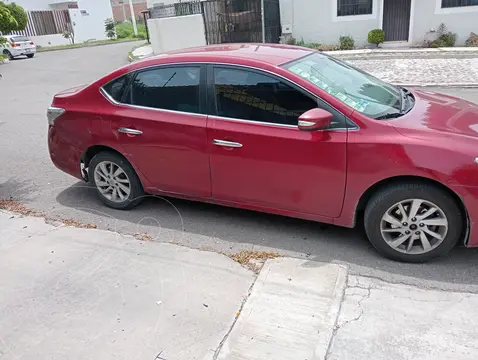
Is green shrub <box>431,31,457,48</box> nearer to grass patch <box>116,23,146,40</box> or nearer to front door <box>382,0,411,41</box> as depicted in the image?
front door <box>382,0,411,41</box>

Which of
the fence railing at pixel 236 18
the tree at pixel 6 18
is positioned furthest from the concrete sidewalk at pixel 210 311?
the fence railing at pixel 236 18

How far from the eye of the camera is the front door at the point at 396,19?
15.7 meters

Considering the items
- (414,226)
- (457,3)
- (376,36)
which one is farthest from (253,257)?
(457,3)

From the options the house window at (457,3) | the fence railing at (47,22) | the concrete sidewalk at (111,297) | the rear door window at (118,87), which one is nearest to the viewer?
the concrete sidewalk at (111,297)

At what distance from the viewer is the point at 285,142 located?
3.43 meters

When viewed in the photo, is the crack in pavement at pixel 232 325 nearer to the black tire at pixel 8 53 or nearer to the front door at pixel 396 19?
the front door at pixel 396 19

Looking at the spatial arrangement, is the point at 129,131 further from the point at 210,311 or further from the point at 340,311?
the point at 340,311

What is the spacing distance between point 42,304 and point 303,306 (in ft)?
6.33

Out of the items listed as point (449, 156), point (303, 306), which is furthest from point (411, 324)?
point (449, 156)

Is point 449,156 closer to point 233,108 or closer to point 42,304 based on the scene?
point 233,108

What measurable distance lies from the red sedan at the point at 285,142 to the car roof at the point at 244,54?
2 centimetres

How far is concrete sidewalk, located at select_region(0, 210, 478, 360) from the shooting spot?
2.60m

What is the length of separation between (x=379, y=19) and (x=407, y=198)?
14641mm

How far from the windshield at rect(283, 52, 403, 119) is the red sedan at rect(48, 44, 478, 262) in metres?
0.02
